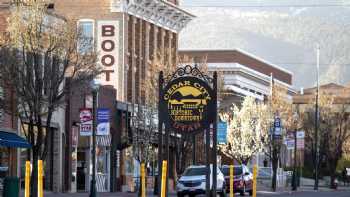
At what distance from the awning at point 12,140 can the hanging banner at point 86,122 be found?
250 cm

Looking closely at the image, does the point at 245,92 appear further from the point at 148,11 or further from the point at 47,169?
the point at 47,169

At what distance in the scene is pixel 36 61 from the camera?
36594mm

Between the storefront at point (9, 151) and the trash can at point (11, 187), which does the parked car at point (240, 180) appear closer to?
the storefront at point (9, 151)

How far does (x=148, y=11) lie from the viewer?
7312 cm

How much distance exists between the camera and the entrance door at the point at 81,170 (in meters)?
54.3

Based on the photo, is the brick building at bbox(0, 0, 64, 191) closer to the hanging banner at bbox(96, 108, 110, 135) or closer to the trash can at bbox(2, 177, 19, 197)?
the hanging banner at bbox(96, 108, 110, 135)

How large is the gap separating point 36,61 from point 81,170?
18.8 meters

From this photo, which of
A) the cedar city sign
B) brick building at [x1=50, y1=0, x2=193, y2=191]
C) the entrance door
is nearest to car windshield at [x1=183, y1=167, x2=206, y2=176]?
brick building at [x1=50, y1=0, x2=193, y2=191]

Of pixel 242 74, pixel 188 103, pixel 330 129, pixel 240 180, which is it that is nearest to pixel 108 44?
pixel 240 180

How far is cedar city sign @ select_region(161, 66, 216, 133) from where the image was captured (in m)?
28.4

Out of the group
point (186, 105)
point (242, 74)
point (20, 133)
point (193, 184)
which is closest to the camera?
point (186, 105)

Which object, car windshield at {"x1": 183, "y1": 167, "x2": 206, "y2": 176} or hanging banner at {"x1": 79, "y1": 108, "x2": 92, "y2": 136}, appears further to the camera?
car windshield at {"x1": 183, "y1": 167, "x2": 206, "y2": 176}

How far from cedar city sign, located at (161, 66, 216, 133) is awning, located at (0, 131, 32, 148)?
1341 cm

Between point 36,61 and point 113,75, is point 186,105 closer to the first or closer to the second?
point 36,61
